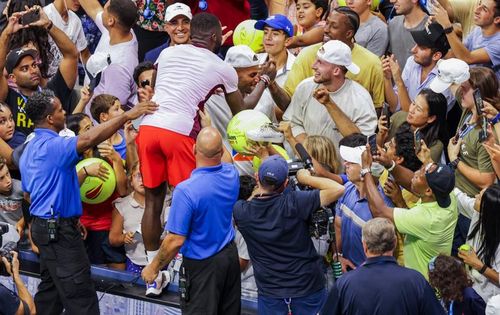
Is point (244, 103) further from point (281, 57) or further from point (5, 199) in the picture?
point (5, 199)

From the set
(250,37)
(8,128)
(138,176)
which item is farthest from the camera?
(250,37)

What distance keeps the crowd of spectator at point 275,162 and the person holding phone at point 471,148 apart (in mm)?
15

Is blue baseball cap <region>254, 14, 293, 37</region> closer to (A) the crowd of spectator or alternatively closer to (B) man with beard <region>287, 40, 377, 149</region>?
(A) the crowd of spectator

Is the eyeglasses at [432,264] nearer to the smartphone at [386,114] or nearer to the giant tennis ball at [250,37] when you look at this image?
the smartphone at [386,114]

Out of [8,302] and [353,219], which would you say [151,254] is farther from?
[353,219]

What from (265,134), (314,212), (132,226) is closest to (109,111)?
(132,226)

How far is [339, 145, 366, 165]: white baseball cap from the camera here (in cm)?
814

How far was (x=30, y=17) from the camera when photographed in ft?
34.1

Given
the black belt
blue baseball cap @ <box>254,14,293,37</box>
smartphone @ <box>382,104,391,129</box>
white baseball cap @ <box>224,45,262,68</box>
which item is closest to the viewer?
the black belt

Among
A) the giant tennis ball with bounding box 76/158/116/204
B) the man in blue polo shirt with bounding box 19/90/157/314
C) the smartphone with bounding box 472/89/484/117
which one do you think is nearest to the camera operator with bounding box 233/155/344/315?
the man in blue polo shirt with bounding box 19/90/157/314

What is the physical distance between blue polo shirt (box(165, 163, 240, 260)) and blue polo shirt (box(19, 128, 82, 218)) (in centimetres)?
101

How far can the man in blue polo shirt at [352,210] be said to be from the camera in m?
8.09

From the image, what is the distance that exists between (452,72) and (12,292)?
3.66 m

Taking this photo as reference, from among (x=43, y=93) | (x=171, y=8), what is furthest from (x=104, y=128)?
(x=171, y=8)
